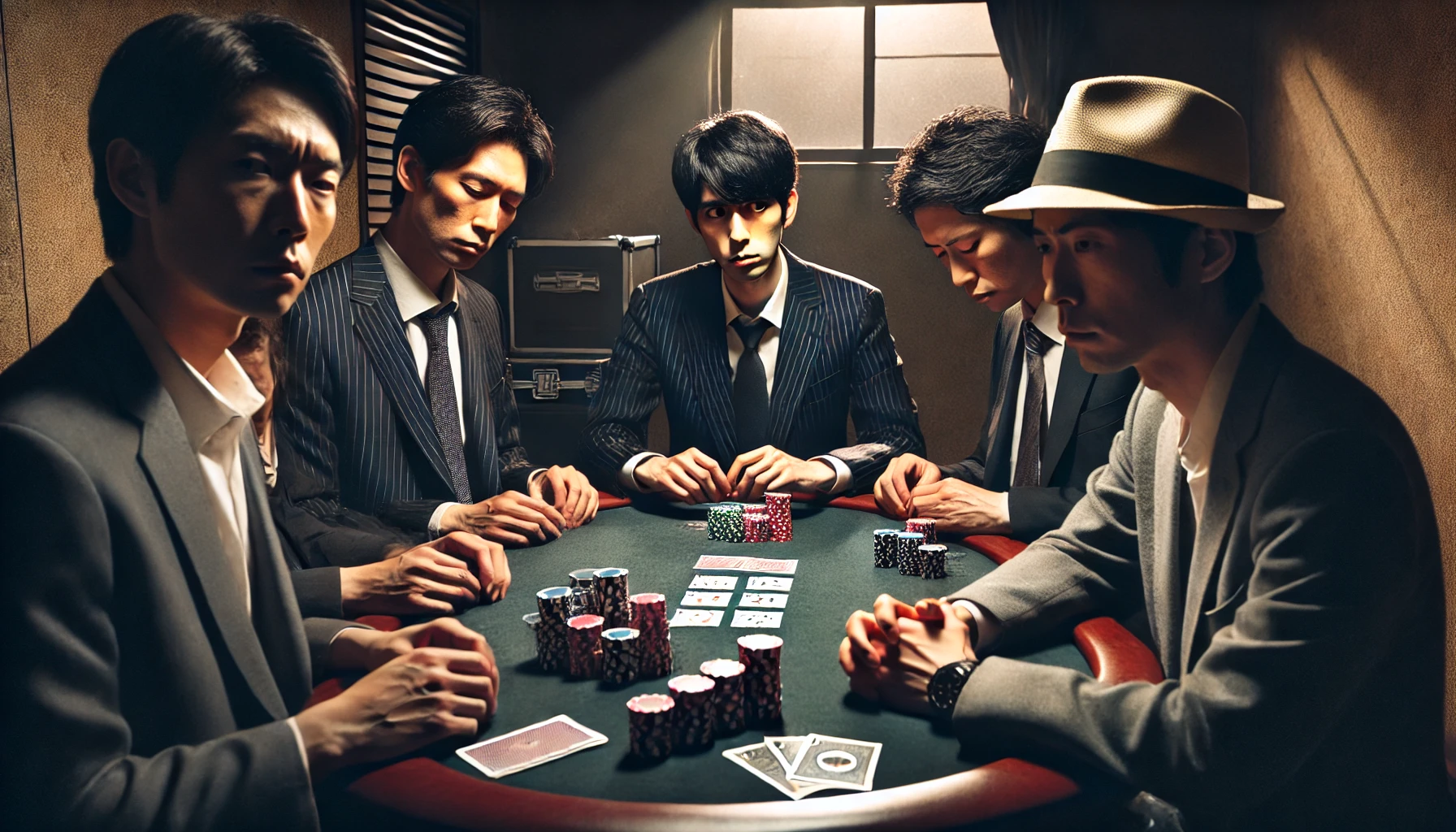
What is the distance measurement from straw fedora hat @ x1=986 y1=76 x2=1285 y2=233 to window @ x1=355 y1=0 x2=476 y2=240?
9.05 feet

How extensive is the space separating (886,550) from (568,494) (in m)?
1.02

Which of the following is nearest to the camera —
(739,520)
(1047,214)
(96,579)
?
(96,579)

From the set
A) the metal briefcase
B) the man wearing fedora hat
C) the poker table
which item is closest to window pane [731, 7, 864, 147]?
the metal briefcase

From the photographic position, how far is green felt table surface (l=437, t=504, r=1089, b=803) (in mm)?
1393

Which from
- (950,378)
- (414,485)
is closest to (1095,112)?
(414,485)

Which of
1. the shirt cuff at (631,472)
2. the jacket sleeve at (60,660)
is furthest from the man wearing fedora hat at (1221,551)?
the shirt cuff at (631,472)

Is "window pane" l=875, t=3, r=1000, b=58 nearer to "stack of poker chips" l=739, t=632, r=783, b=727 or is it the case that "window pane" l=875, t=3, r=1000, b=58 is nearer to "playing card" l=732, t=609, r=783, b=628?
"playing card" l=732, t=609, r=783, b=628

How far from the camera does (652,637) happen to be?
1.73 metres

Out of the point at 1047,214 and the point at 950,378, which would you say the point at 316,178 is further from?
the point at 950,378

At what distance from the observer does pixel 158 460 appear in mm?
1114

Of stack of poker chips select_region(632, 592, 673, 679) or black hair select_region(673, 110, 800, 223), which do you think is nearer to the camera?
stack of poker chips select_region(632, 592, 673, 679)

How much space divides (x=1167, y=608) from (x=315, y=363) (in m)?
2.04

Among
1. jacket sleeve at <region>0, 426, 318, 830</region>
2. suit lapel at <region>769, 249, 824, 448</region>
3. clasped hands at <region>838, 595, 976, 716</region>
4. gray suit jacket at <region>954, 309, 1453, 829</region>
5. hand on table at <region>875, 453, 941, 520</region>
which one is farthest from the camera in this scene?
suit lapel at <region>769, 249, 824, 448</region>

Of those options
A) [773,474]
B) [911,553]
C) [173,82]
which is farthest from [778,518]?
[173,82]
